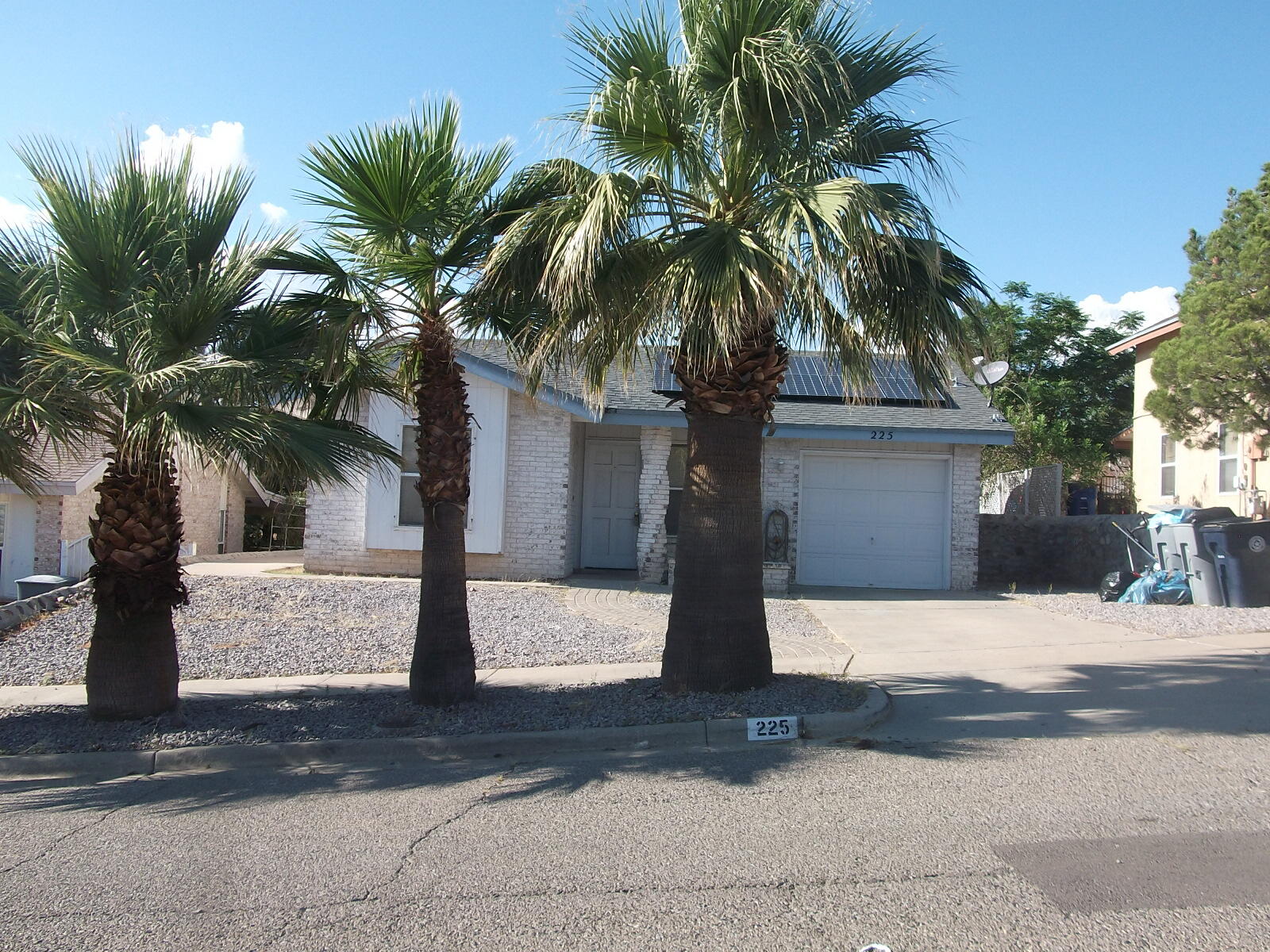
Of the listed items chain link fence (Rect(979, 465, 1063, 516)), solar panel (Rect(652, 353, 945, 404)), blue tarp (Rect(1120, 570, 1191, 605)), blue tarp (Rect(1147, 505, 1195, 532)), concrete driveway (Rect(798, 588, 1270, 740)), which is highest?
solar panel (Rect(652, 353, 945, 404))

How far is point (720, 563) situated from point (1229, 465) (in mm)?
12876

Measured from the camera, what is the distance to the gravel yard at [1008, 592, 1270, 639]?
10.2 m

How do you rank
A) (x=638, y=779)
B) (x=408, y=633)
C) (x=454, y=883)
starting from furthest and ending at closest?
(x=408, y=633) < (x=638, y=779) < (x=454, y=883)

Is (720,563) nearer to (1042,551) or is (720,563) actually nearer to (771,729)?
(771,729)

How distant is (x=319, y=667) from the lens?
9.42m

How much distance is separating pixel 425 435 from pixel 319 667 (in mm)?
3474

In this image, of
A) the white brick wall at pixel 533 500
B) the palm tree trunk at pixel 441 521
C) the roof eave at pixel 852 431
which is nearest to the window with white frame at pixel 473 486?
the white brick wall at pixel 533 500

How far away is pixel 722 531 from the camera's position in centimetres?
729

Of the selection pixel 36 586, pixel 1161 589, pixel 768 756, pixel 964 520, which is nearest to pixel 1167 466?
pixel 964 520

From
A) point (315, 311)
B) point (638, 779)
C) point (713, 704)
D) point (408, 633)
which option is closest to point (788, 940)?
point (638, 779)

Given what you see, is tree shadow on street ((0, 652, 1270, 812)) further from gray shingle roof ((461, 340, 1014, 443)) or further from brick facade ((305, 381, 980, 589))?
brick facade ((305, 381, 980, 589))

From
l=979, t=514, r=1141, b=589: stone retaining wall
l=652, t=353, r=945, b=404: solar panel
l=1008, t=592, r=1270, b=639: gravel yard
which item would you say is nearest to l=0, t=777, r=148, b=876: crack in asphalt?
l=1008, t=592, r=1270, b=639: gravel yard

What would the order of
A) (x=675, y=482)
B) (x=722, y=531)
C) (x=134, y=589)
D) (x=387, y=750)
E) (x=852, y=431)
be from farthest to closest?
(x=675, y=482), (x=852, y=431), (x=722, y=531), (x=134, y=589), (x=387, y=750)

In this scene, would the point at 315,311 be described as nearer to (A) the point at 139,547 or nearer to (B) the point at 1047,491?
(A) the point at 139,547
